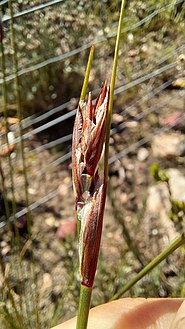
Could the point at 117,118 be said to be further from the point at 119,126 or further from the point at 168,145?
the point at 168,145

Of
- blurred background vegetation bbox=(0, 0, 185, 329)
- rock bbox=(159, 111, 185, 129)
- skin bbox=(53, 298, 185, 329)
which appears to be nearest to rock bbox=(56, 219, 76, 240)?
blurred background vegetation bbox=(0, 0, 185, 329)

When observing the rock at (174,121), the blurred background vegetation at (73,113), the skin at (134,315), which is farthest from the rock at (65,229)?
the skin at (134,315)

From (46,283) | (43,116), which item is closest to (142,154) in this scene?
(43,116)

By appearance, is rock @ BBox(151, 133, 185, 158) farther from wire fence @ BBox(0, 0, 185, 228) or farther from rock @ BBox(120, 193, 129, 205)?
rock @ BBox(120, 193, 129, 205)

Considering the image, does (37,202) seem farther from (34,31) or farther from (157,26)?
(157,26)

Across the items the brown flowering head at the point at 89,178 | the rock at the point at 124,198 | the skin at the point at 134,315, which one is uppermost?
the rock at the point at 124,198

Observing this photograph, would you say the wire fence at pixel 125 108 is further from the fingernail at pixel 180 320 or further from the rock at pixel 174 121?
the fingernail at pixel 180 320
